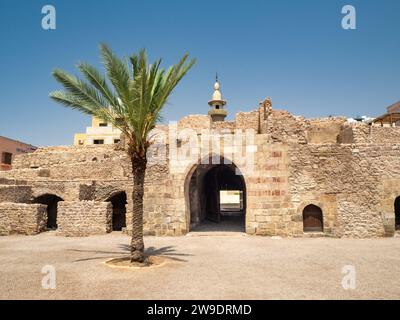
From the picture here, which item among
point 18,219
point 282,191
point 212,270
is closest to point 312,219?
point 282,191

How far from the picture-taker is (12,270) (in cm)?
828

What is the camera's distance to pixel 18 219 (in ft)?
49.9

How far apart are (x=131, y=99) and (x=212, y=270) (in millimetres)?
5130

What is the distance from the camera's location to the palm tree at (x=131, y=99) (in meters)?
8.61

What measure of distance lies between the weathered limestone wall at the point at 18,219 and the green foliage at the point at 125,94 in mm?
8606

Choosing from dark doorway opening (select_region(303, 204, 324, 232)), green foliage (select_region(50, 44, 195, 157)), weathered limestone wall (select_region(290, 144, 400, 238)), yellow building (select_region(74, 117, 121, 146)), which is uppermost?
yellow building (select_region(74, 117, 121, 146))

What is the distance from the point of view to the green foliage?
854cm

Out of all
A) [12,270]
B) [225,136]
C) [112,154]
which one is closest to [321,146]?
[225,136]

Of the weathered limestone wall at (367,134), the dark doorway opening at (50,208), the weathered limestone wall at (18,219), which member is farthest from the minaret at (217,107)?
the weathered limestone wall at (18,219)

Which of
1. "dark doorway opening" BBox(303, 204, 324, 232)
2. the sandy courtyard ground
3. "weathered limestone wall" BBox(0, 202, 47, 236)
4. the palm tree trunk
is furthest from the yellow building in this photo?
the palm tree trunk

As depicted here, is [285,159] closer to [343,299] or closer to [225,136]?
[225,136]

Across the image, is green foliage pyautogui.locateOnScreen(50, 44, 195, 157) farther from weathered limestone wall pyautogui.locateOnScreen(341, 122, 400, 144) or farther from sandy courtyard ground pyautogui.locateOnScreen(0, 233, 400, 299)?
weathered limestone wall pyautogui.locateOnScreen(341, 122, 400, 144)

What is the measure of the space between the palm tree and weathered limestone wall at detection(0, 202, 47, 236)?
338 inches

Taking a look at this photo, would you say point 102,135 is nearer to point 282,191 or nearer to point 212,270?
point 282,191
